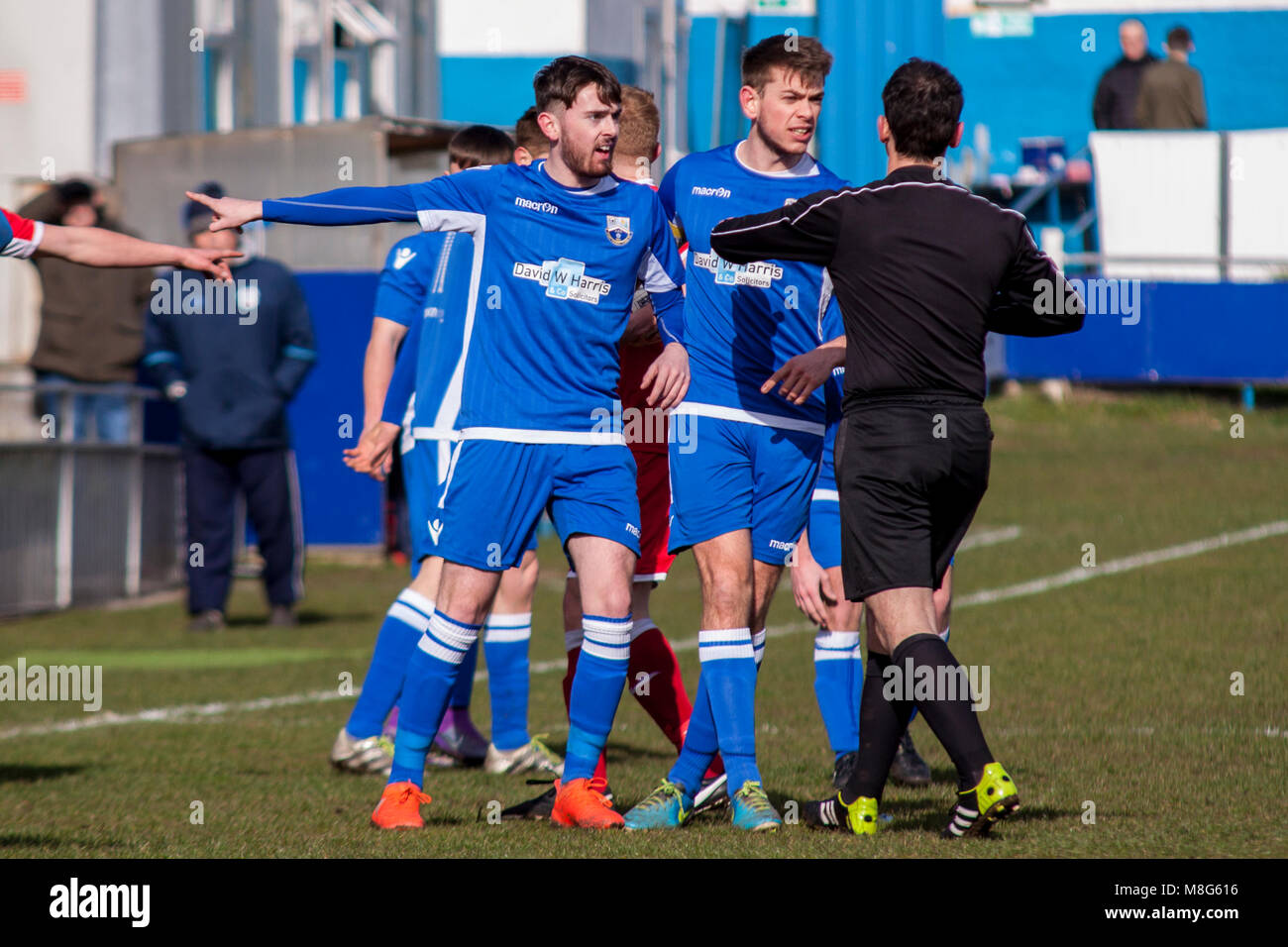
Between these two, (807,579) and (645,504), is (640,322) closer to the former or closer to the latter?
(645,504)

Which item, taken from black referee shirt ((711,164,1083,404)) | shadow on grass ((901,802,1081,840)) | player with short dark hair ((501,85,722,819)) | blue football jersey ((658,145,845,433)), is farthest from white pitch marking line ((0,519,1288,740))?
black referee shirt ((711,164,1083,404))

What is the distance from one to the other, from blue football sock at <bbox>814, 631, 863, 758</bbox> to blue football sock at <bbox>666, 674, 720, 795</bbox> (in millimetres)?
717

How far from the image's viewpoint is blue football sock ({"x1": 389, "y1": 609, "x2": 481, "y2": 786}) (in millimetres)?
6430

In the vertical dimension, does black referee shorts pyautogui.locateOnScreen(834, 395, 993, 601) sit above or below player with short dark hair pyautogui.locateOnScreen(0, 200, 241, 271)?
below

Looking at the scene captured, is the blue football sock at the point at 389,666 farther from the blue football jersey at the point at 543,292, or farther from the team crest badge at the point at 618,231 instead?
the team crest badge at the point at 618,231

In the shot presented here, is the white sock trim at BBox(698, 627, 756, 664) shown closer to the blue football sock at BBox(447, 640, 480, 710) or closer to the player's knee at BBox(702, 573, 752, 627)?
the player's knee at BBox(702, 573, 752, 627)

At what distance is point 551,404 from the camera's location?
20.9 ft

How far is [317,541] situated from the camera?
16.7m

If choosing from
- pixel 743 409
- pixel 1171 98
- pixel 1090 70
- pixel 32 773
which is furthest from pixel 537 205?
pixel 1090 70

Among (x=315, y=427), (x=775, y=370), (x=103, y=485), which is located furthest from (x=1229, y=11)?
(x=775, y=370)

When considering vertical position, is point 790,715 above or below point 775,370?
below

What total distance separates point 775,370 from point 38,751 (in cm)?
407

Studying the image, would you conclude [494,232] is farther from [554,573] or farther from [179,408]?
[554,573]

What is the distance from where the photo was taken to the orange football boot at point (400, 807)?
6.32 meters
